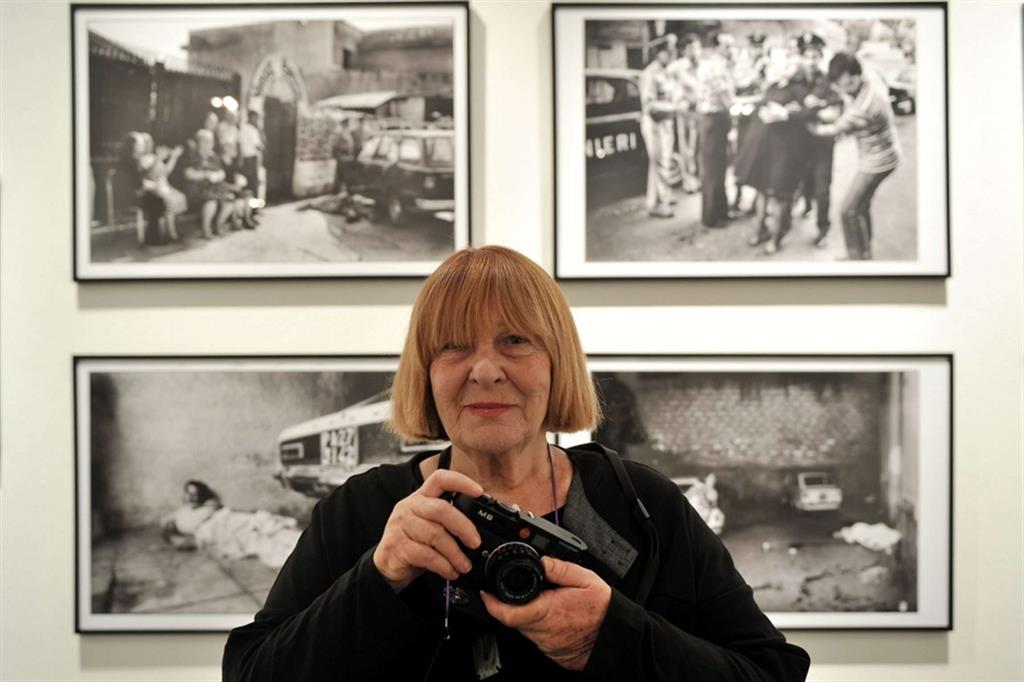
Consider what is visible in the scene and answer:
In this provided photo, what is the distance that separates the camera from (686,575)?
1.25 meters

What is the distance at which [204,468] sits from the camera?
2.04m

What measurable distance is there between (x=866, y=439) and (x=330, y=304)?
4.02 feet

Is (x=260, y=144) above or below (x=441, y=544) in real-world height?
above

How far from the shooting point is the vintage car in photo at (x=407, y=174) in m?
2.03

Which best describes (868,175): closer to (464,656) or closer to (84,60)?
(464,656)

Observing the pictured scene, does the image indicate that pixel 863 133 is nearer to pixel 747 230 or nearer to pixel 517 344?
pixel 747 230

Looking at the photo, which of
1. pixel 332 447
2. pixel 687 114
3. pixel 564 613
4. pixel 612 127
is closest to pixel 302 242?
pixel 332 447

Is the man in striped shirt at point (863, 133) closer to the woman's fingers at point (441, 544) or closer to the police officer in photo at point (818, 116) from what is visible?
the police officer in photo at point (818, 116)

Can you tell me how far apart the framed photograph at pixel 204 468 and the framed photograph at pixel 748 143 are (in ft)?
2.12

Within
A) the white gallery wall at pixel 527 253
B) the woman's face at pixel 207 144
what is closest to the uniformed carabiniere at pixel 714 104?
the white gallery wall at pixel 527 253

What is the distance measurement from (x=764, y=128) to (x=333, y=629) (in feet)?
4.80

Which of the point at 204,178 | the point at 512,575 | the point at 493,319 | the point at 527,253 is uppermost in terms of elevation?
the point at 204,178

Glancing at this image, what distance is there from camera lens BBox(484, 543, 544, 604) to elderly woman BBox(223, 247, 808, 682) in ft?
0.04
